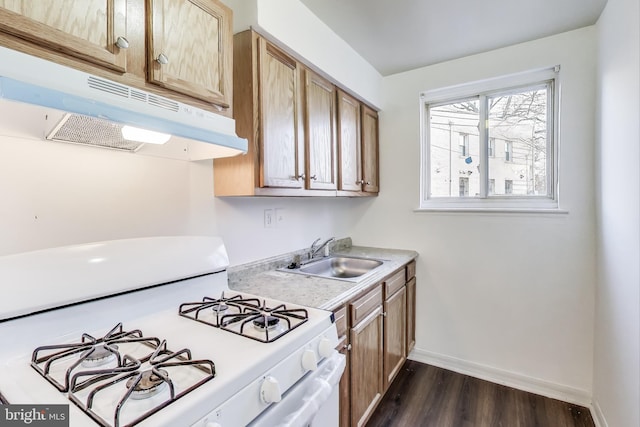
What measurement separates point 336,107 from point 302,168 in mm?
605

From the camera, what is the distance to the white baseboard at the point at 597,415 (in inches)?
68.5

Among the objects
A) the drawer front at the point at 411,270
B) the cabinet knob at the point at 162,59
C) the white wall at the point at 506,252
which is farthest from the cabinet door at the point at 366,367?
the cabinet knob at the point at 162,59

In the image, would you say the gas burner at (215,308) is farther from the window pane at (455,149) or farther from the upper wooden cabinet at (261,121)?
the window pane at (455,149)

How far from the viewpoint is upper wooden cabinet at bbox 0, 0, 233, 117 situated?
0.76 m

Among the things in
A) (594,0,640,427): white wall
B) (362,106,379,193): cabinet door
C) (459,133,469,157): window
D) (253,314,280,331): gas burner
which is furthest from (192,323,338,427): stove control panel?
(459,133,469,157): window

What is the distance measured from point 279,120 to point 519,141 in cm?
179

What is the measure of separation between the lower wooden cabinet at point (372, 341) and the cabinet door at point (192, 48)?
3.45ft

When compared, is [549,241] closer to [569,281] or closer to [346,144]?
[569,281]

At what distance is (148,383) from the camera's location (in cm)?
69

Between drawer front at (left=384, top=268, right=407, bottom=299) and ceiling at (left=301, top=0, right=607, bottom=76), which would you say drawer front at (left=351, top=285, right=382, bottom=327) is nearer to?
drawer front at (left=384, top=268, right=407, bottom=299)

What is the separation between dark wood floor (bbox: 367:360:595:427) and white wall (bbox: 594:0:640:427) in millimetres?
231

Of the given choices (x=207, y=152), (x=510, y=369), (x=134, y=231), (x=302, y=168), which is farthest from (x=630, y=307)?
(x=134, y=231)

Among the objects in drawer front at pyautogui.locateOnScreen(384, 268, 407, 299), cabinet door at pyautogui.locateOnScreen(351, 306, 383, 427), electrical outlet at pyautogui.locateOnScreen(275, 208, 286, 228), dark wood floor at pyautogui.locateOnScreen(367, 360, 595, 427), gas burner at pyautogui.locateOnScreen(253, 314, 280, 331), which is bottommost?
dark wood floor at pyautogui.locateOnScreen(367, 360, 595, 427)

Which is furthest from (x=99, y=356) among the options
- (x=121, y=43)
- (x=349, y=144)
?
(x=349, y=144)
